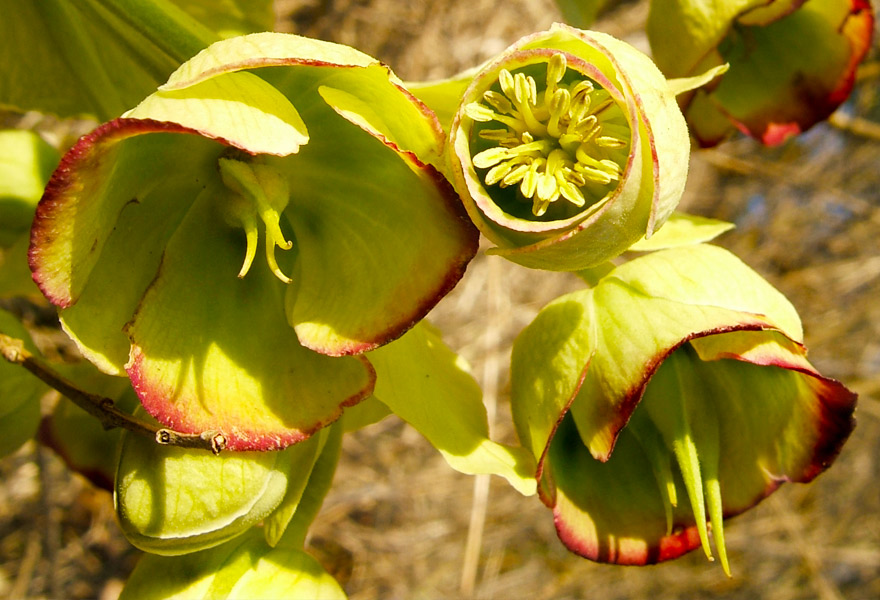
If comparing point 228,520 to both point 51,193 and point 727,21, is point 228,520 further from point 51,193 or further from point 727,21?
point 727,21

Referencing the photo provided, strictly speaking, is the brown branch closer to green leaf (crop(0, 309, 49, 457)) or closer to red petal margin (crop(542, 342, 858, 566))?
green leaf (crop(0, 309, 49, 457))

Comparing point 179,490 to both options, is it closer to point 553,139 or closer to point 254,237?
point 254,237

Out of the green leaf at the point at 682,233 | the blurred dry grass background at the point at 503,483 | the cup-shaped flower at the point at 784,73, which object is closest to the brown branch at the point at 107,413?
the green leaf at the point at 682,233

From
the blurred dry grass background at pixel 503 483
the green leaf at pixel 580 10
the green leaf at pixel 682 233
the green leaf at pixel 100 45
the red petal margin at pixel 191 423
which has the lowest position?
the blurred dry grass background at pixel 503 483

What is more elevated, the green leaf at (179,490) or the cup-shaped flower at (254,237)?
the cup-shaped flower at (254,237)

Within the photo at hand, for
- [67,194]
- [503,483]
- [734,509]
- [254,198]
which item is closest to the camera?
[67,194]

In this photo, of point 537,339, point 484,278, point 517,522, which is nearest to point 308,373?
point 537,339

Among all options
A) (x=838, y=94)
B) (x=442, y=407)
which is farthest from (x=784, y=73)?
(x=442, y=407)

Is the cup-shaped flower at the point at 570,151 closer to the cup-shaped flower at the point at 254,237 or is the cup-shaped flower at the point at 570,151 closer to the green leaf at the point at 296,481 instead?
the cup-shaped flower at the point at 254,237
